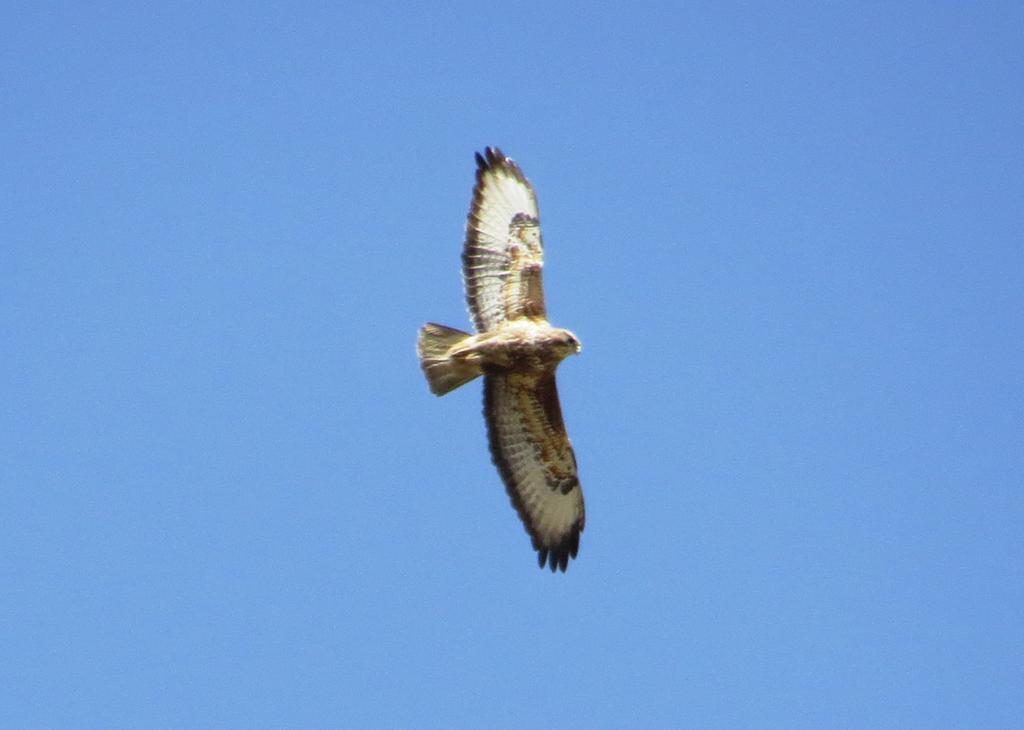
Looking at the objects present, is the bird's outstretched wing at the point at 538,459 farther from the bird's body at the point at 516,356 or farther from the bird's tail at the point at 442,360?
the bird's tail at the point at 442,360

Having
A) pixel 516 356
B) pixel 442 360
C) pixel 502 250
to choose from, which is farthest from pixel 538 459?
pixel 502 250

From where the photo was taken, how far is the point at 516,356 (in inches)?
372

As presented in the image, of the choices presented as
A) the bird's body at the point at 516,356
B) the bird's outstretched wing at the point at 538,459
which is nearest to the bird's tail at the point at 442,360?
the bird's body at the point at 516,356

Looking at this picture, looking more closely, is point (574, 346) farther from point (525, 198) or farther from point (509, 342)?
point (525, 198)

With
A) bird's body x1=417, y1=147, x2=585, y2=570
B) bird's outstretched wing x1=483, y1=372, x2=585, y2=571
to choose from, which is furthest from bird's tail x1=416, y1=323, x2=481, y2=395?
bird's outstretched wing x1=483, y1=372, x2=585, y2=571

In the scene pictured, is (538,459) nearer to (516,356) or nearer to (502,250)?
(516,356)

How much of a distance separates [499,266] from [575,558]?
221cm

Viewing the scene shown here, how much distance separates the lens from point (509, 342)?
9469mm

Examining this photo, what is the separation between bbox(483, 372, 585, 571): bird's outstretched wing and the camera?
973cm

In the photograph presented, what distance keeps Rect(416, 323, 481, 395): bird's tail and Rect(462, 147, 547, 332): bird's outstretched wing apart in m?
0.32

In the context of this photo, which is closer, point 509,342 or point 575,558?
point 509,342

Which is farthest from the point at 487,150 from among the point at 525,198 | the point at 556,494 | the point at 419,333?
the point at 556,494

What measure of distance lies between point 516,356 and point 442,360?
54 centimetres

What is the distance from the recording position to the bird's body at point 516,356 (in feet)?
31.3
